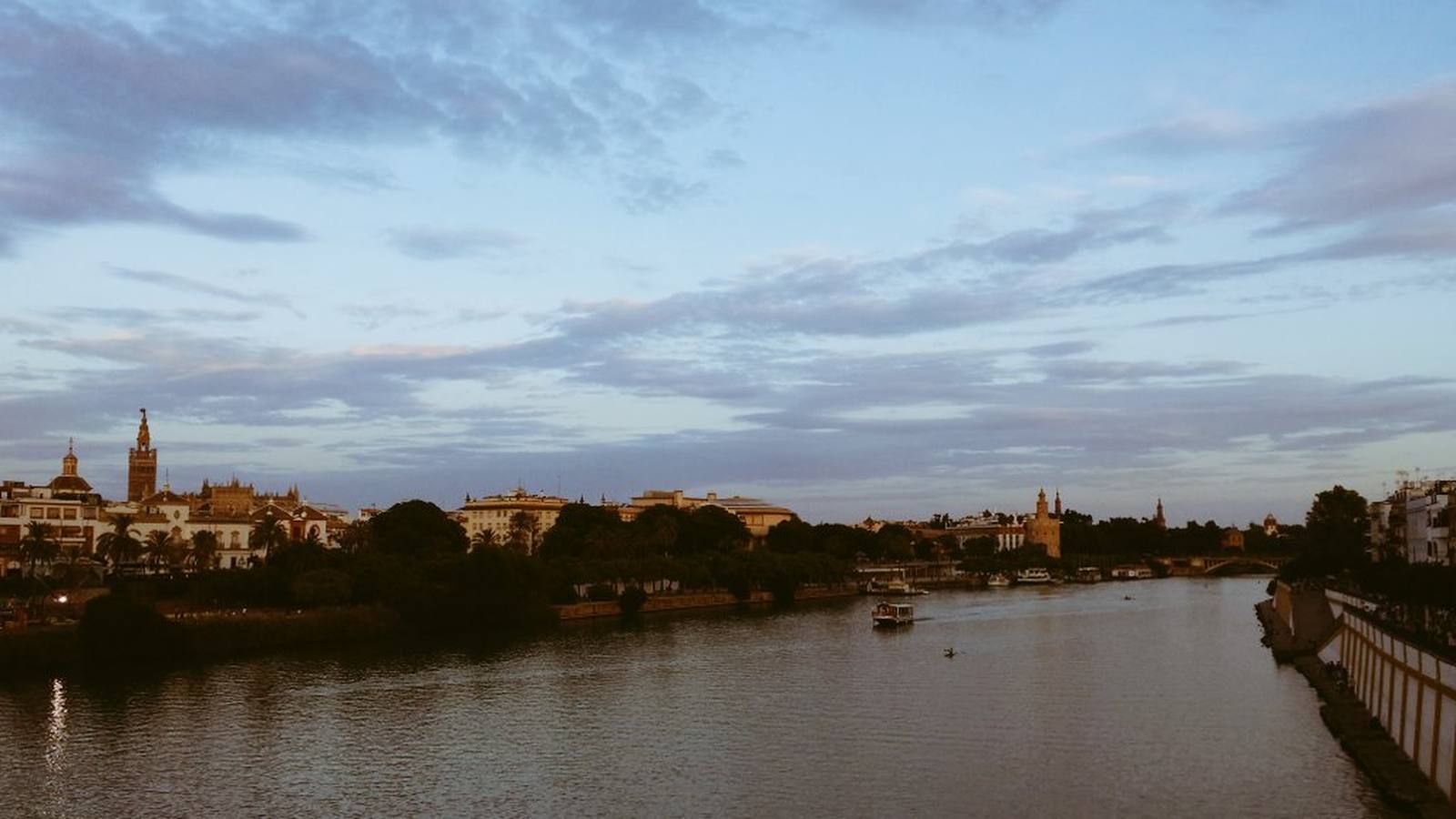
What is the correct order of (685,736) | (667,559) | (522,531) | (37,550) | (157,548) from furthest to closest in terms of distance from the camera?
(522,531)
(667,559)
(157,548)
(37,550)
(685,736)

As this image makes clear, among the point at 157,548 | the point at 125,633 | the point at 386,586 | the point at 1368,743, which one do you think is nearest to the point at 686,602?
the point at 386,586

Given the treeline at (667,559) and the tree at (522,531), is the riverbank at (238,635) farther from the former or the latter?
the tree at (522,531)

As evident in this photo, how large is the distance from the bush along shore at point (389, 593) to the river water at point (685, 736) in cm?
448

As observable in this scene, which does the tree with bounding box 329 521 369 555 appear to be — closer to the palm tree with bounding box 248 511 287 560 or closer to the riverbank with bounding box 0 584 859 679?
the palm tree with bounding box 248 511 287 560

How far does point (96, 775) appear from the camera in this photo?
40969 mm

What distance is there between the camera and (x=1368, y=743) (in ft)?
137

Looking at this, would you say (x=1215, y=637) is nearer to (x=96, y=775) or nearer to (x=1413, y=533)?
(x=1413, y=533)

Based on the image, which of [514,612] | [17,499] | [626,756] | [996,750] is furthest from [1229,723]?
[17,499]

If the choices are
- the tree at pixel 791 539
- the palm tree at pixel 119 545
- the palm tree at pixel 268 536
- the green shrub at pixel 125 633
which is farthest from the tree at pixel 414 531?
the tree at pixel 791 539

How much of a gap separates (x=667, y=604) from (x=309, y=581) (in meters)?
35.0

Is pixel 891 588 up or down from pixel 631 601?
down

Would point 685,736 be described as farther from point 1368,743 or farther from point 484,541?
point 484,541

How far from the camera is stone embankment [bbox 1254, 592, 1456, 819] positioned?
33.5 metres

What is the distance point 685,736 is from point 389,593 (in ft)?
136
